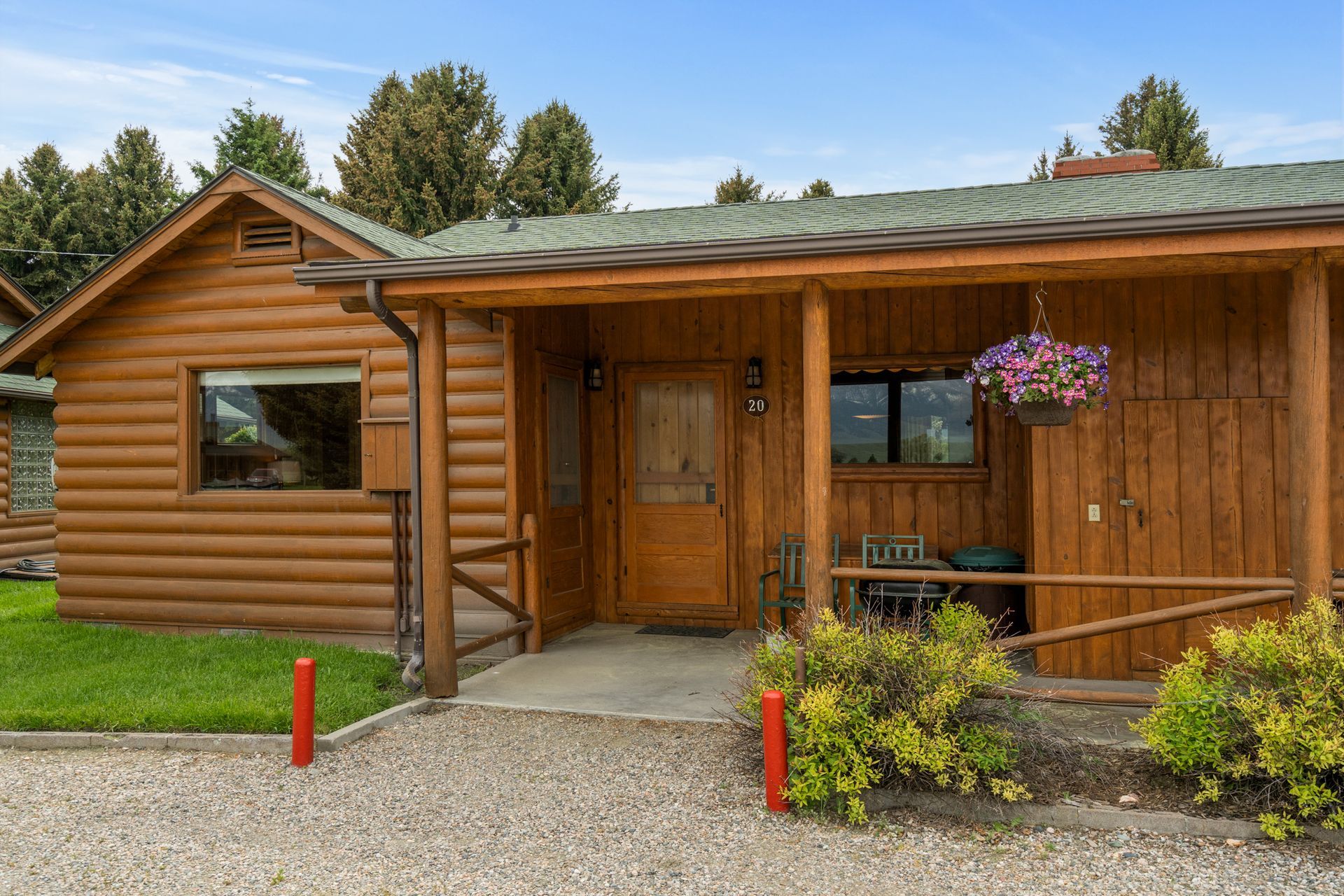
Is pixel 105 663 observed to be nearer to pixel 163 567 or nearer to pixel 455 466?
pixel 163 567

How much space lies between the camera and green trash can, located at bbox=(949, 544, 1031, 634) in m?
6.62

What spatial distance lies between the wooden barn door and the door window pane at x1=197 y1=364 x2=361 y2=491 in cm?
579

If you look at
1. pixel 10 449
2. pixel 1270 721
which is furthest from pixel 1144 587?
pixel 10 449

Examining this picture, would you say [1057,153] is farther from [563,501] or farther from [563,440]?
[563,501]

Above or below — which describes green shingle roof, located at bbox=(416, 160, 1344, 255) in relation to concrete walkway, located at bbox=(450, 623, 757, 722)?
above

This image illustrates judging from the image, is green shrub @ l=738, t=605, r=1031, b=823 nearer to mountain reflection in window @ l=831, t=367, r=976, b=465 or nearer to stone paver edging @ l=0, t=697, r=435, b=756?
stone paver edging @ l=0, t=697, r=435, b=756

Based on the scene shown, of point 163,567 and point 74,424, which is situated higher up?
point 74,424

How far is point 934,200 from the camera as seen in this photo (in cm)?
718

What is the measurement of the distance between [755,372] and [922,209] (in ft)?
6.10

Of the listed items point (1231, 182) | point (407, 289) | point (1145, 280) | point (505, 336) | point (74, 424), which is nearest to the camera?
point (407, 289)

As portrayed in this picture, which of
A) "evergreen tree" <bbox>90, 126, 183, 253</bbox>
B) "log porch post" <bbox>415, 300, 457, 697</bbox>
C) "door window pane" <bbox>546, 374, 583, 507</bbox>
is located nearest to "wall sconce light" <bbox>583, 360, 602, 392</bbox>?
"door window pane" <bbox>546, 374, 583, 507</bbox>

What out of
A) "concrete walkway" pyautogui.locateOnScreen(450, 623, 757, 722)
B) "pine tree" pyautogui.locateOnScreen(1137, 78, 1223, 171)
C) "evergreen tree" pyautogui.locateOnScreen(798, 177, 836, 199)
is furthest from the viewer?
"evergreen tree" pyautogui.locateOnScreen(798, 177, 836, 199)

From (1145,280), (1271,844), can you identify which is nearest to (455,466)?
(1145,280)

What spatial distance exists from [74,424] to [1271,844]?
912 centimetres
